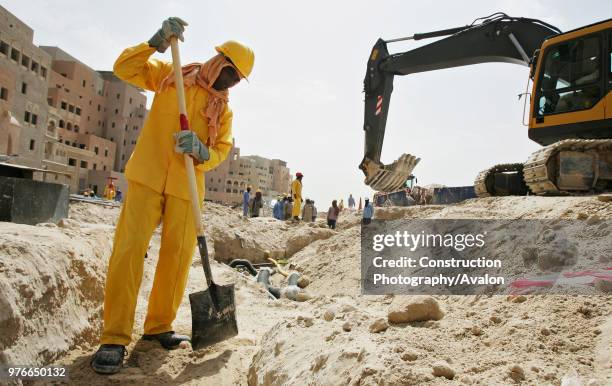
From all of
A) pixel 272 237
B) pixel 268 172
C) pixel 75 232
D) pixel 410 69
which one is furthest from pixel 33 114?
pixel 268 172

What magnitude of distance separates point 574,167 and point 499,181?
1902 mm

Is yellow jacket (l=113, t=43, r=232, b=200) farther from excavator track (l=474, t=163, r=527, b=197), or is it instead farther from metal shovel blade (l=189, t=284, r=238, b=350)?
excavator track (l=474, t=163, r=527, b=197)

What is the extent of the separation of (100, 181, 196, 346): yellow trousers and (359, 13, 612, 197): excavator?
519 centimetres

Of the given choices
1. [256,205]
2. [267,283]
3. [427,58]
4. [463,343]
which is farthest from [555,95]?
[256,205]

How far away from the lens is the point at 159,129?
2.76 meters

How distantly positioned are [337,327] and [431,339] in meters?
0.61

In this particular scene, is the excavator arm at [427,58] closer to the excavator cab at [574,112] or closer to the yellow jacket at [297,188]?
the excavator cab at [574,112]

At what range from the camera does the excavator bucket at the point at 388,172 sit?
9.12 meters

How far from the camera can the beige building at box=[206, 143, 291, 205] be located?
52722 millimetres

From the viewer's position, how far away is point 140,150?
2709 millimetres

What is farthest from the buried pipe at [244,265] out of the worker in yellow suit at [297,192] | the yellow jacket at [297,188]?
the yellow jacket at [297,188]

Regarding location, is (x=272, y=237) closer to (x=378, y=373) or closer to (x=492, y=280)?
(x=492, y=280)
